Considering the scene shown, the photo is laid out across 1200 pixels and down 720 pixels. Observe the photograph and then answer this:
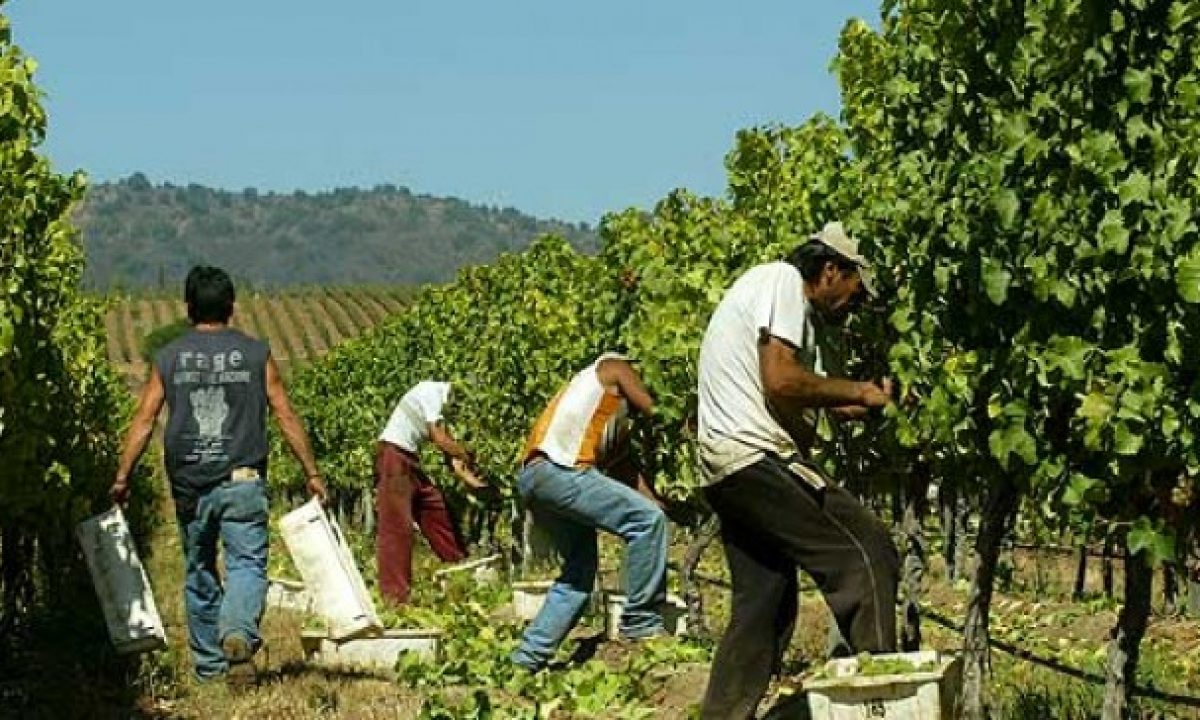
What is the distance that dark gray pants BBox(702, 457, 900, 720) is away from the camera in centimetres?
601

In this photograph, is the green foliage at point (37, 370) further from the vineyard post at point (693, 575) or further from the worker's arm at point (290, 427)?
the vineyard post at point (693, 575)

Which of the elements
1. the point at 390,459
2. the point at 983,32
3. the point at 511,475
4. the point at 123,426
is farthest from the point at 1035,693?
Answer: the point at 123,426

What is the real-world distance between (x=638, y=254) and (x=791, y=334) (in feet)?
24.1

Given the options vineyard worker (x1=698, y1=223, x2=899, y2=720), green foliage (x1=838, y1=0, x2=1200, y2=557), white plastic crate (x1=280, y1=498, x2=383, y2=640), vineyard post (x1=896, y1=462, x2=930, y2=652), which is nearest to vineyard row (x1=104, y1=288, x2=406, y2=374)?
white plastic crate (x1=280, y1=498, x2=383, y2=640)

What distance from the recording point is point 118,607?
806 cm

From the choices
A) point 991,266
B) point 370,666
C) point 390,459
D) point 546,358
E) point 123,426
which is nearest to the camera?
point 991,266

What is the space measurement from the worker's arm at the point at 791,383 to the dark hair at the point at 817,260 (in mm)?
269

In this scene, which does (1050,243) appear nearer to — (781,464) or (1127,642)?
(781,464)

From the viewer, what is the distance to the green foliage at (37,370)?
6.68 metres

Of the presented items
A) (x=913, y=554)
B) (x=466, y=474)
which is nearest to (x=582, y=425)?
(x=913, y=554)

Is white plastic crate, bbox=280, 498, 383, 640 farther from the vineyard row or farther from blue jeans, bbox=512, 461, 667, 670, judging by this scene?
the vineyard row

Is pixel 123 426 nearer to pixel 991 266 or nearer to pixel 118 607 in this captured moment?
pixel 118 607

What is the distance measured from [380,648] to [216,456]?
140 centimetres

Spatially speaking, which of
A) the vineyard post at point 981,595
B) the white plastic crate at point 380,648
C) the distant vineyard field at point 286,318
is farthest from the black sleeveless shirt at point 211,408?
the distant vineyard field at point 286,318
